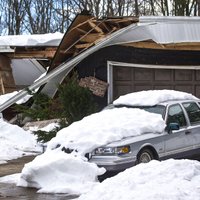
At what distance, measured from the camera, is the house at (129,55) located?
19812 millimetres

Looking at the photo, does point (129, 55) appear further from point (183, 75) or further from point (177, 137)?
point (177, 137)

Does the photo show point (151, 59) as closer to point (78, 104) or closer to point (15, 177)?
point (78, 104)

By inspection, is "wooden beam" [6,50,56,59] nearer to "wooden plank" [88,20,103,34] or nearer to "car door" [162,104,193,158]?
"wooden plank" [88,20,103,34]

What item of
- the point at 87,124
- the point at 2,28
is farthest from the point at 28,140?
the point at 2,28

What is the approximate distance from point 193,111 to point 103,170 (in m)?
3.51

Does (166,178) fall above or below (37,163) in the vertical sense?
above

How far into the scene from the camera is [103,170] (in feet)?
33.5

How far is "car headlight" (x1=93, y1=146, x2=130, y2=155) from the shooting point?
10414 mm

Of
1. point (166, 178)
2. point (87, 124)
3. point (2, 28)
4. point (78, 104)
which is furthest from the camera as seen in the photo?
point (2, 28)

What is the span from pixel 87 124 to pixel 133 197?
15.2ft

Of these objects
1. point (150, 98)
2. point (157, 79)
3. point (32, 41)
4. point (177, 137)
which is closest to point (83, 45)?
point (157, 79)

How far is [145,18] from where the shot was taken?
65.0 ft

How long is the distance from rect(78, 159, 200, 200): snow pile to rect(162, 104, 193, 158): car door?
3.25 meters

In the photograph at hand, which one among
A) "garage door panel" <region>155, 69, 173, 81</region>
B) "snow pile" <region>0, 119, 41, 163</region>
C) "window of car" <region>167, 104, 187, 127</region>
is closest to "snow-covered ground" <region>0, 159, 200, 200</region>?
"window of car" <region>167, 104, 187, 127</region>
